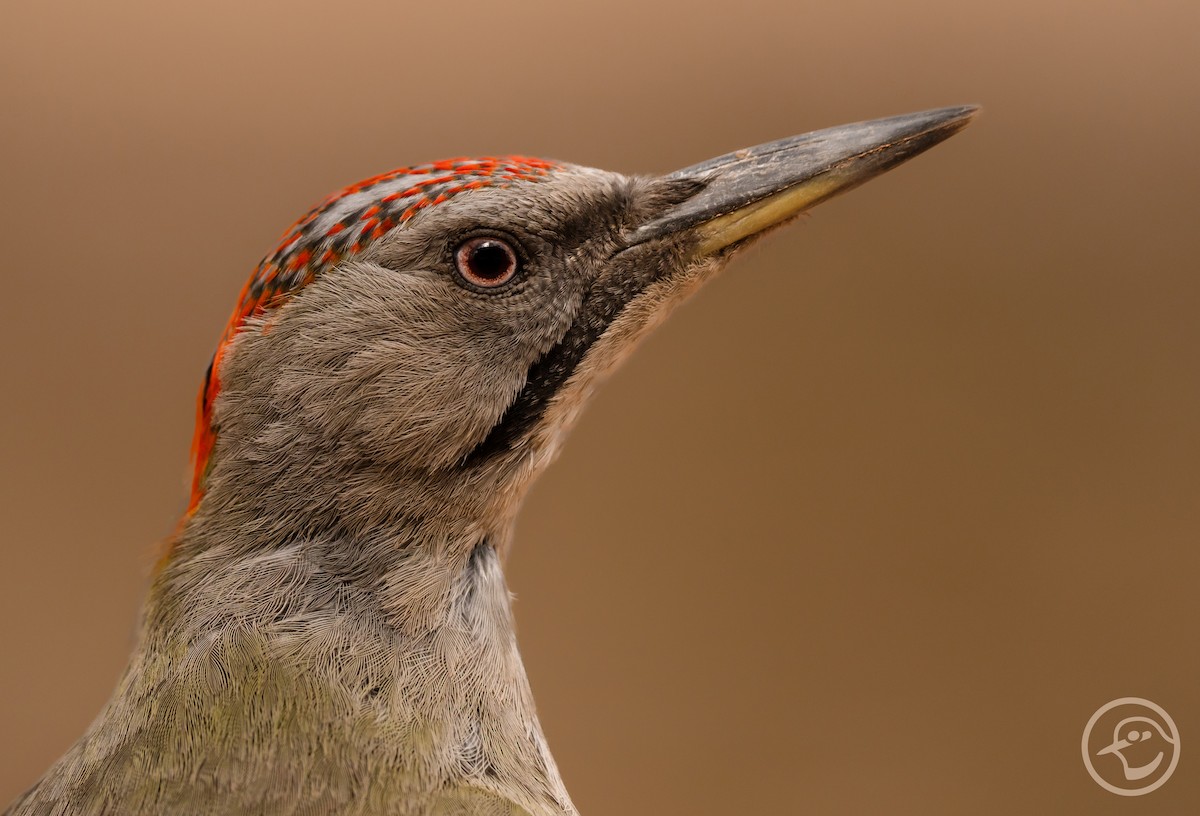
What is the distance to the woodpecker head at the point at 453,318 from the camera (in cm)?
157

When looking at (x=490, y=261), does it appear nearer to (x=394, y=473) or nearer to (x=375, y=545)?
(x=394, y=473)

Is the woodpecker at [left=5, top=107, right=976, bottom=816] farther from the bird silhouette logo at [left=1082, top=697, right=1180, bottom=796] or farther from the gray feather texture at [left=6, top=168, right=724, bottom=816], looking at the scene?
the bird silhouette logo at [left=1082, top=697, right=1180, bottom=796]

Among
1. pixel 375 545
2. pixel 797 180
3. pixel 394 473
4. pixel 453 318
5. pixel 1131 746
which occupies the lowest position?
pixel 1131 746

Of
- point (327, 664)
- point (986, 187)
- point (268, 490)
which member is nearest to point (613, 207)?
point (268, 490)

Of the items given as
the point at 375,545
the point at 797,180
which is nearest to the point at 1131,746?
the point at 797,180

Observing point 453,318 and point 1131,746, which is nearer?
point 453,318

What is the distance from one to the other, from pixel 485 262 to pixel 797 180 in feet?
1.62

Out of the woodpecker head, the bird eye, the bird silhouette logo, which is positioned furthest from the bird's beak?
the bird silhouette logo

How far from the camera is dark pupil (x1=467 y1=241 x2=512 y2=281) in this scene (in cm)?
161

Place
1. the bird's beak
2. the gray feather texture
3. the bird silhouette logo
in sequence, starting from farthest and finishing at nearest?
the bird silhouette logo < the bird's beak < the gray feather texture

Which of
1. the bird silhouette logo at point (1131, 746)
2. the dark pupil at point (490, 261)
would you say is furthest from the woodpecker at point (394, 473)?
the bird silhouette logo at point (1131, 746)

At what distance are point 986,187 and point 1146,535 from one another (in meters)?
1.20

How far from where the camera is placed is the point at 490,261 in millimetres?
1610

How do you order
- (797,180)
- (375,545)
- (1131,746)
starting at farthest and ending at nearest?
(1131,746) → (797,180) → (375,545)
